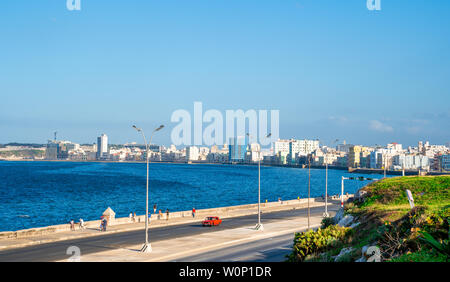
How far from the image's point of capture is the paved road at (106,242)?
98.6 ft

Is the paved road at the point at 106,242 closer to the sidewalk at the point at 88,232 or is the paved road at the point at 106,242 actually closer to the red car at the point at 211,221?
the red car at the point at 211,221

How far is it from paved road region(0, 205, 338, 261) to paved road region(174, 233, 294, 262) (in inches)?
299

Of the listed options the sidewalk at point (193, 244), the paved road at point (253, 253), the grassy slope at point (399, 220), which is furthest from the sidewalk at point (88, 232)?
the grassy slope at point (399, 220)

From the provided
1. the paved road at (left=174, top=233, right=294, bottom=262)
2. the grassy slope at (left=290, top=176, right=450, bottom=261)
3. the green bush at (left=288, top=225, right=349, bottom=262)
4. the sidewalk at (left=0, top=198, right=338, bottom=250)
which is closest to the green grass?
the grassy slope at (left=290, top=176, right=450, bottom=261)

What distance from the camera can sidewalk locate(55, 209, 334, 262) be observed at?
2905 centimetres

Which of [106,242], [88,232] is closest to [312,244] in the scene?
[106,242]

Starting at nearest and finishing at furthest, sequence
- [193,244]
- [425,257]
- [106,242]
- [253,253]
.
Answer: [425,257] < [253,253] < [193,244] < [106,242]

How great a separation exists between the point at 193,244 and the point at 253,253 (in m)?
5.76

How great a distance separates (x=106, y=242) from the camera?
117 feet

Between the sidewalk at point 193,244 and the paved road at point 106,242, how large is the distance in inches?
70.2

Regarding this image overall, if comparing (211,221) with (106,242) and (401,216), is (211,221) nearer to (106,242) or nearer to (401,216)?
(106,242)
